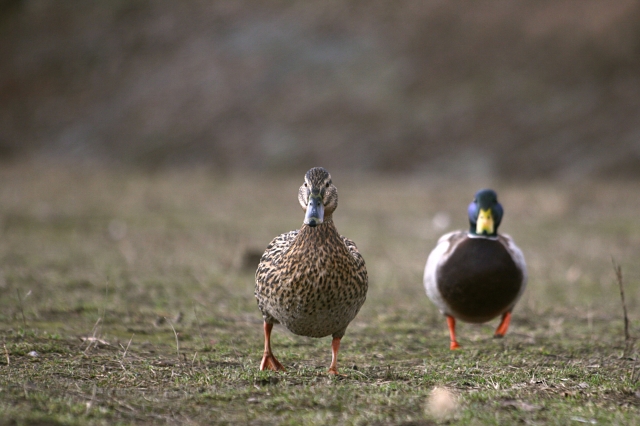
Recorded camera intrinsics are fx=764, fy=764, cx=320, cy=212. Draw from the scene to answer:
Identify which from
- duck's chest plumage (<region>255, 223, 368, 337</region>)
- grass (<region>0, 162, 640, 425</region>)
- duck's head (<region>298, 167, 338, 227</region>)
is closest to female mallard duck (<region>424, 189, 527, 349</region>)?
grass (<region>0, 162, 640, 425</region>)

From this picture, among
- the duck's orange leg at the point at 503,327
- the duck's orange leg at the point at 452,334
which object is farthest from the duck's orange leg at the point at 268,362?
the duck's orange leg at the point at 503,327

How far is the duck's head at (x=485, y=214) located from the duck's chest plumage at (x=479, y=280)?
10 cm

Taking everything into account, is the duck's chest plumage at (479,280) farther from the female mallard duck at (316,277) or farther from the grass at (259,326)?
the female mallard duck at (316,277)

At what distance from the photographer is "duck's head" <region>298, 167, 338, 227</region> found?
3189 mm

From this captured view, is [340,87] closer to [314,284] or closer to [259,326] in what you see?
[259,326]

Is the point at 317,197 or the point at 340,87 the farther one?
the point at 340,87

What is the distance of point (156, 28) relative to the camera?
21688 millimetres

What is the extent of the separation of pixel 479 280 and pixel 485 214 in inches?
19.2

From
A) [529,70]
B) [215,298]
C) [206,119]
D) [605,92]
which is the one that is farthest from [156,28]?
[215,298]

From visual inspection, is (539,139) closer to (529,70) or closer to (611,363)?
(529,70)

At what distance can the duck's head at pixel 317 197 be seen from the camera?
10.5ft

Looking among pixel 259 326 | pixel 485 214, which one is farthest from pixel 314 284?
pixel 485 214

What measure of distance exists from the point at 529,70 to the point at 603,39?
162 centimetres

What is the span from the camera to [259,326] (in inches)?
190
